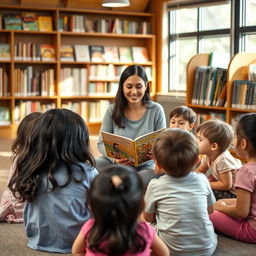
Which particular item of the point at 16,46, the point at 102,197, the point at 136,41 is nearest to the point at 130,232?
the point at 102,197

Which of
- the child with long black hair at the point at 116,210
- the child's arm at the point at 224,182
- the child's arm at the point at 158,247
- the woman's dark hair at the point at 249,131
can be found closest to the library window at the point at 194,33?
the child's arm at the point at 224,182

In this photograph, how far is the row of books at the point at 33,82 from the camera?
6344mm

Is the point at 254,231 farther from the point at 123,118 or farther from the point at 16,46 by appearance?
the point at 16,46

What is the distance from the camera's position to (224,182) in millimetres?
2758

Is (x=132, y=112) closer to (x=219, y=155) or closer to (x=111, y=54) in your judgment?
(x=219, y=155)

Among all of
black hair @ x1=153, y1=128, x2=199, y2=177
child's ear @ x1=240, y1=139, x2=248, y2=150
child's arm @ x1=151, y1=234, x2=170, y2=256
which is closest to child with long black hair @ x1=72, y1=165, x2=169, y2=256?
child's arm @ x1=151, y1=234, x2=170, y2=256

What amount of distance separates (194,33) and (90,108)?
173 centimetres

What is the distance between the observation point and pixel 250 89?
4.68 meters

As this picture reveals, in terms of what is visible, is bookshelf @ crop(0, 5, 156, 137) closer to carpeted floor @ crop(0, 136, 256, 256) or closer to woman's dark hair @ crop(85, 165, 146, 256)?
carpeted floor @ crop(0, 136, 256, 256)

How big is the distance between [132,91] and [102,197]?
6.45 feet

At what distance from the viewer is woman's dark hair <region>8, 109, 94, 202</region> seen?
2.17 metres

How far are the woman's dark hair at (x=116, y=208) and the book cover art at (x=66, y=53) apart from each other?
16.9 ft

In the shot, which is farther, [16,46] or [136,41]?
[136,41]

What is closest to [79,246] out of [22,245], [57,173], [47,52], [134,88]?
[57,173]
